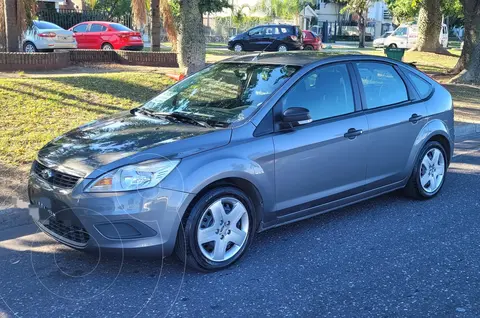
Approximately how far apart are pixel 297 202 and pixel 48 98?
6402mm

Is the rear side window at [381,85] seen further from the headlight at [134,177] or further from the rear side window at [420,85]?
the headlight at [134,177]

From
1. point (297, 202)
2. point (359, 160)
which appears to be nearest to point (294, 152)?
point (297, 202)

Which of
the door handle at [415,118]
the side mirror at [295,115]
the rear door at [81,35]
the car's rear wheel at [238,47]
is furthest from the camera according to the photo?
the car's rear wheel at [238,47]

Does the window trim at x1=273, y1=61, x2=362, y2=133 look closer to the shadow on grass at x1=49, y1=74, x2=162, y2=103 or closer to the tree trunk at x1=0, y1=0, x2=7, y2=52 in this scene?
the shadow on grass at x1=49, y1=74, x2=162, y2=103

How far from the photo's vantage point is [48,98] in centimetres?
941

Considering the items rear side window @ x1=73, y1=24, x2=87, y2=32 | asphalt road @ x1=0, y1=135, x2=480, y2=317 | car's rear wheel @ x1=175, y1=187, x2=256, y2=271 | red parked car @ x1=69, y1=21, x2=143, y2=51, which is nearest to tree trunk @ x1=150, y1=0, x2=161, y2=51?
red parked car @ x1=69, y1=21, x2=143, y2=51

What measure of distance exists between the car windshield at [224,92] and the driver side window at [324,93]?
16 cm

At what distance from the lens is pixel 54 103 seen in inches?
363

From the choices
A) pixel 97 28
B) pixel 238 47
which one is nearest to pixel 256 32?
pixel 238 47

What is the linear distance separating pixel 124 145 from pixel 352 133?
Result: 218 centimetres

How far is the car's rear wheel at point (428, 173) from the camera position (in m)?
5.79

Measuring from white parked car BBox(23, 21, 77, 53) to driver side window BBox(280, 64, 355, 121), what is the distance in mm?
15891

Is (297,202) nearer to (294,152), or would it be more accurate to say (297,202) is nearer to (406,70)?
(294,152)

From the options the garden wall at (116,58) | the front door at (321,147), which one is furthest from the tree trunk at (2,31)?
the front door at (321,147)
